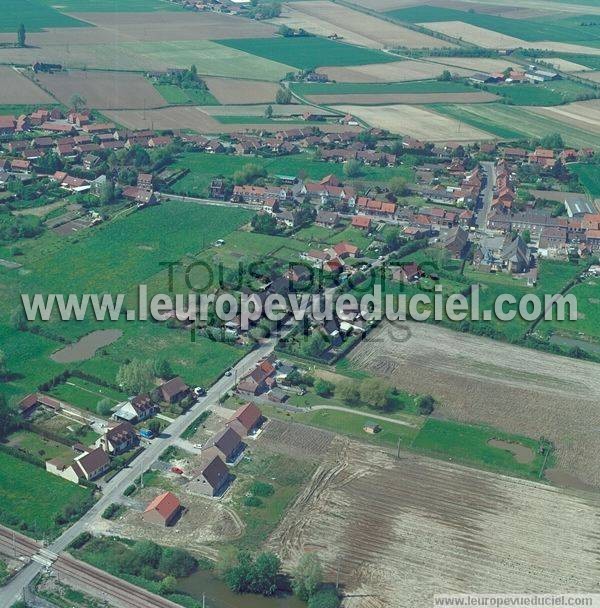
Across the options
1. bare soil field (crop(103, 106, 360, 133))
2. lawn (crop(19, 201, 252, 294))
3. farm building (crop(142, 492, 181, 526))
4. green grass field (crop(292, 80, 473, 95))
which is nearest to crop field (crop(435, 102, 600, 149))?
green grass field (crop(292, 80, 473, 95))

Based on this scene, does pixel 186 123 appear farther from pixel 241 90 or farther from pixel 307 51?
pixel 307 51

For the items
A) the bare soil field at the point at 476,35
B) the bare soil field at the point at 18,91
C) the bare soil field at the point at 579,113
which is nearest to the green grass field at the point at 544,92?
the bare soil field at the point at 579,113

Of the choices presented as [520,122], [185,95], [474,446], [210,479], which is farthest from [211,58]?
[210,479]

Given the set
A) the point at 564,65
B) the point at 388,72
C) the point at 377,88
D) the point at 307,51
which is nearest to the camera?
the point at 377,88

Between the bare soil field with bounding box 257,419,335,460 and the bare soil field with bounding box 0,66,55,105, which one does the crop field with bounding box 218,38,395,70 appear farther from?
the bare soil field with bounding box 257,419,335,460

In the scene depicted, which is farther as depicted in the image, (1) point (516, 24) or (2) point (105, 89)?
(1) point (516, 24)

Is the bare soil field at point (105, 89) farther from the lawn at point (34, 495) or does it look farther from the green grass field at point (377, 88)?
the lawn at point (34, 495)

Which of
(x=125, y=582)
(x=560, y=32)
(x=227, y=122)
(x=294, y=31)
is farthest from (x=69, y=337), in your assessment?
(x=560, y=32)
